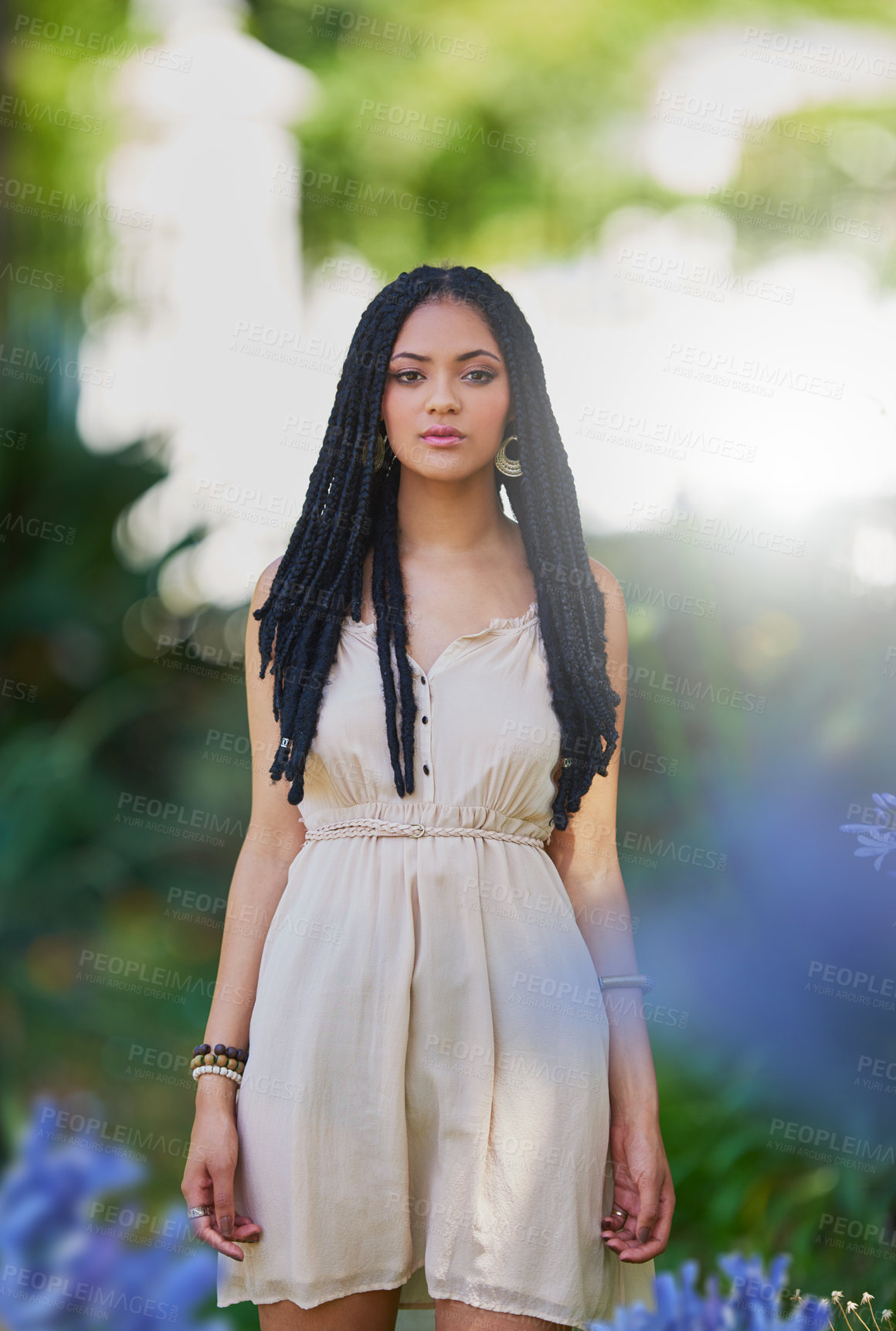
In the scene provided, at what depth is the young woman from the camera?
1577 mm

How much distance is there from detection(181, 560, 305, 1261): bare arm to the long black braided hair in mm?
54

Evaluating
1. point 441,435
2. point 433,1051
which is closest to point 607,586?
point 441,435

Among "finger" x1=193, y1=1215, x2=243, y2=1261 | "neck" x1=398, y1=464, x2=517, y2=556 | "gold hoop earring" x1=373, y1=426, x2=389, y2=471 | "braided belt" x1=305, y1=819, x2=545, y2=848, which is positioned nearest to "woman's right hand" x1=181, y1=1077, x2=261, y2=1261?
"finger" x1=193, y1=1215, x2=243, y2=1261

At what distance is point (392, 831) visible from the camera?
5.58 feet

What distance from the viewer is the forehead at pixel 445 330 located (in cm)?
180

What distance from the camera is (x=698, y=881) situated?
3.65 m

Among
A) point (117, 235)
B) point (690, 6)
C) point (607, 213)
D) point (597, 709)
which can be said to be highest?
point (690, 6)

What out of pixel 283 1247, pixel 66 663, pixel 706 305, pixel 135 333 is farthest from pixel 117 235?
pixel 283 1247

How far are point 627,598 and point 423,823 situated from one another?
241cm

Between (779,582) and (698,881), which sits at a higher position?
(779,582)

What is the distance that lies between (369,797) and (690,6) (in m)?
4.69

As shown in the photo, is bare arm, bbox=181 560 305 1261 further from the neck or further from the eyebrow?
the eyebrow

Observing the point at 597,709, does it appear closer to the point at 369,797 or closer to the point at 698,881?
the point at 369,797

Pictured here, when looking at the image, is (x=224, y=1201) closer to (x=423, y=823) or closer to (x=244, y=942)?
(x=244, y=942)
